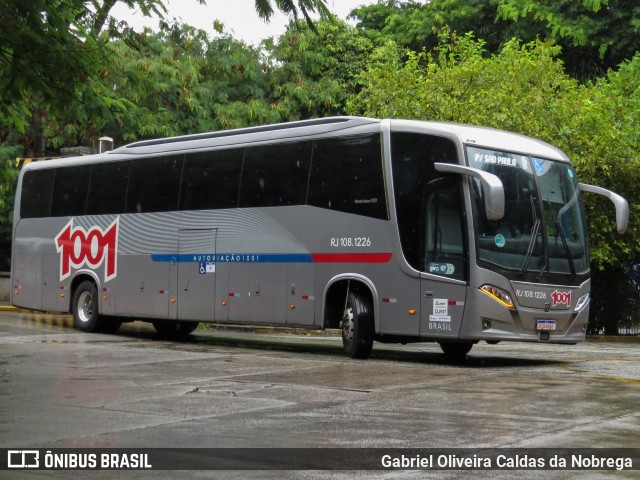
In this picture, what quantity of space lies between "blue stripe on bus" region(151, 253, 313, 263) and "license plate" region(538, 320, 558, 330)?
4072mm

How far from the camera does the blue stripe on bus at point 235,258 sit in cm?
1908

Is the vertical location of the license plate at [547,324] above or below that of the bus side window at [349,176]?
below

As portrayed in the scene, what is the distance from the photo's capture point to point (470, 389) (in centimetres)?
1324

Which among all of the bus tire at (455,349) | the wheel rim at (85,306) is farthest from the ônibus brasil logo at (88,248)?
the bus tire at (455,349)

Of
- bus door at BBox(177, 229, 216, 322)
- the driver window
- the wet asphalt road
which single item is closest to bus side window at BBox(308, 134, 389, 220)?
the driver window

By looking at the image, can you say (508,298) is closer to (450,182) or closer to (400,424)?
(450,182)

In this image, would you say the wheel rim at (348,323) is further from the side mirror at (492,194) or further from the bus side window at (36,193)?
the bus side window at (36,193)

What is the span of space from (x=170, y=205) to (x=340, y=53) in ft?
70.1

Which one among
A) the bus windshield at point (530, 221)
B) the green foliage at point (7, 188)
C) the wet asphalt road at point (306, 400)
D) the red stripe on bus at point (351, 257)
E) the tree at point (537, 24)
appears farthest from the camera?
the tree at point (537, 24)

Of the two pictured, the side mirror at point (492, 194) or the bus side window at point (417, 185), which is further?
the bus side window at point (417, 185)

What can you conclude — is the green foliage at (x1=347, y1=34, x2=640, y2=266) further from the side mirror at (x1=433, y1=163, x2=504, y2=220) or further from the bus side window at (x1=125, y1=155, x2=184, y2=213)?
the side mirror at (x1=433, y1=163, x2=504, y2=220)

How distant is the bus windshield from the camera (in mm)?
16625

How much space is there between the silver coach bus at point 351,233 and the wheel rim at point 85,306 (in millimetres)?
169

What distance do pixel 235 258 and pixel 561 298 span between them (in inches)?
241
